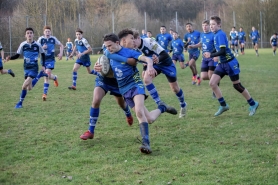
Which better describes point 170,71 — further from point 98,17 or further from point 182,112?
point 98,17

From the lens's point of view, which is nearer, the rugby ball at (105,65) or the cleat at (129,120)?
the rugby ball at (105,65)

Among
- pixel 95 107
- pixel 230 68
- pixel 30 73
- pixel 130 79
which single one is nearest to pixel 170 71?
pixel 230 68

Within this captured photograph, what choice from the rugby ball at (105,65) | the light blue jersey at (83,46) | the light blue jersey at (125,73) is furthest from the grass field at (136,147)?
the light blue jersey at (83,46)

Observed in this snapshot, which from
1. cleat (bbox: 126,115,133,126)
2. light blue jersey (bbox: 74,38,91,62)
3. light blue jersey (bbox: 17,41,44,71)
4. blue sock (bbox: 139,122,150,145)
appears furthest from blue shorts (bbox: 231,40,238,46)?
blue sock (bbox: 139,122,150,145)

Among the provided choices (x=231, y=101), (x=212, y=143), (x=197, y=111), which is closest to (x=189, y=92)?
(x=231, y=101)

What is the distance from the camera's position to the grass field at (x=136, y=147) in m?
4.74

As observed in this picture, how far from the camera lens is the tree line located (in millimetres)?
35906

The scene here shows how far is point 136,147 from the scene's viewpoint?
19.8 feet

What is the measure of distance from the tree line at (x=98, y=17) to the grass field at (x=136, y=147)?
27157mm

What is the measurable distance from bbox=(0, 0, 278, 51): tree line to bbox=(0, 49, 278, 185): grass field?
27157mm

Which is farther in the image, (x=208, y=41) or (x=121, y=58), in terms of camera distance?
(x=208, y=41)

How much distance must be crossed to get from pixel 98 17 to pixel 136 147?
3616 centimetres

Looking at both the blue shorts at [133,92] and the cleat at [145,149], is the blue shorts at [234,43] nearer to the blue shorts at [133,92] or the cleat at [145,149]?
the blue shorts at [133,92]

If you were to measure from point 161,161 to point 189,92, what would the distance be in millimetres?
6939
